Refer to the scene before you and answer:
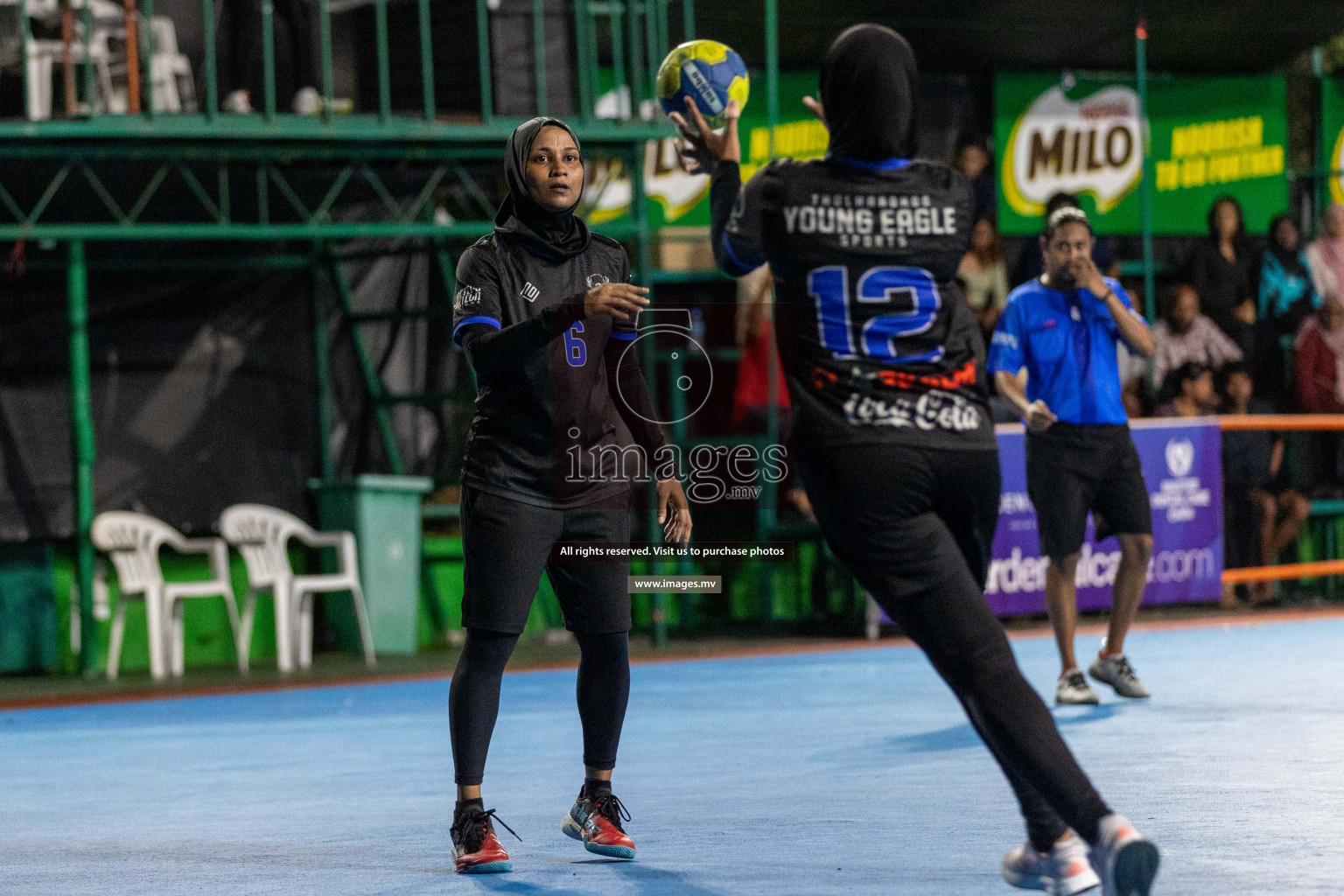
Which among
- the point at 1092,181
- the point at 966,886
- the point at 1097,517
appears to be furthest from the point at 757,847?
the point at 1092,181

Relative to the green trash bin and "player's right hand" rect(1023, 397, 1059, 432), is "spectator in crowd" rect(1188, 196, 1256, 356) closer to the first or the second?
the green trash bin

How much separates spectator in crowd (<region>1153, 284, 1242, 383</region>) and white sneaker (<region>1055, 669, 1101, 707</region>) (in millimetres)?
7313

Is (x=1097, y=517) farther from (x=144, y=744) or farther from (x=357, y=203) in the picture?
(x=357, y=203)

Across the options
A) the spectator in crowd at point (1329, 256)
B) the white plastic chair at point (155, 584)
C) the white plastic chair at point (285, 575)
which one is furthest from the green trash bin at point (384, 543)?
the spectator in crowd at point (1329, 256)

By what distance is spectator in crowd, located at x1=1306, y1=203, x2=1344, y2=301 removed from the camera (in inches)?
663

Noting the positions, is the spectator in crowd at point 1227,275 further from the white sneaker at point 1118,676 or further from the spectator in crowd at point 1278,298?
the white sneaker at point 1118,676

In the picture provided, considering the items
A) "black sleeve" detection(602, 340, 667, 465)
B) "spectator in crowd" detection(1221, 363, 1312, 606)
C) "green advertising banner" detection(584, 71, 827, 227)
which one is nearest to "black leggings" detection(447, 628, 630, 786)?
"black sleeve" detection(602, 340, 667, 465)

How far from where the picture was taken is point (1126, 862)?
4047mm

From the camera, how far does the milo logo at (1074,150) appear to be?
1747cm

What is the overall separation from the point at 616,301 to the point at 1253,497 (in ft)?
37.4

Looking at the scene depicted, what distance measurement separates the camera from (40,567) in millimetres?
13320

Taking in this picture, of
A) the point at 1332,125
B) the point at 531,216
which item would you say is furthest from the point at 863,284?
the point at 1332,125

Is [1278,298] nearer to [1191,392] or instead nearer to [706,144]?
[1191,392]

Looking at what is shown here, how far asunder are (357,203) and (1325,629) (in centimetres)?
812
